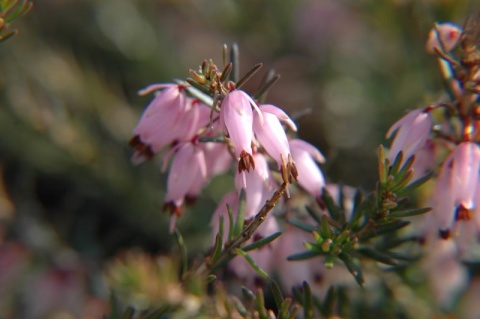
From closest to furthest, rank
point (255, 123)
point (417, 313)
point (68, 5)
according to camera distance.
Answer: point (255, 123) → point (417, 313) → point (68, 5)

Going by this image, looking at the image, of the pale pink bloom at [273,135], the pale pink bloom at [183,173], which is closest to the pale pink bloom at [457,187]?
the pale pink bloom at [273,135]

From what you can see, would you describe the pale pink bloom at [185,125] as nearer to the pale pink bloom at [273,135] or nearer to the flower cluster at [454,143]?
the pale pink bloom at [273,135]

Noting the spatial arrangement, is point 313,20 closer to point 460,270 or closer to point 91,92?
point 91,92

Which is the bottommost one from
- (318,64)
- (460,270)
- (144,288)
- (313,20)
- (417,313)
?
(417,313)

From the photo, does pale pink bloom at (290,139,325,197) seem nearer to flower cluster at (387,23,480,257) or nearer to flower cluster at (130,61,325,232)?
flower cluster at (130,61,325,232)

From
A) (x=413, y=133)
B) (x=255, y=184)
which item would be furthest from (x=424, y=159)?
(x=255, y=184)

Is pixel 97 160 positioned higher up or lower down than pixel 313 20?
lower down

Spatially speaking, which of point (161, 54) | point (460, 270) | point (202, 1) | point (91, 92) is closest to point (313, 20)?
point (202, 1)

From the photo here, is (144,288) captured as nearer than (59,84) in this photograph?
Yes

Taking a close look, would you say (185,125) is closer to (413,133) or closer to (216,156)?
(216,156)
